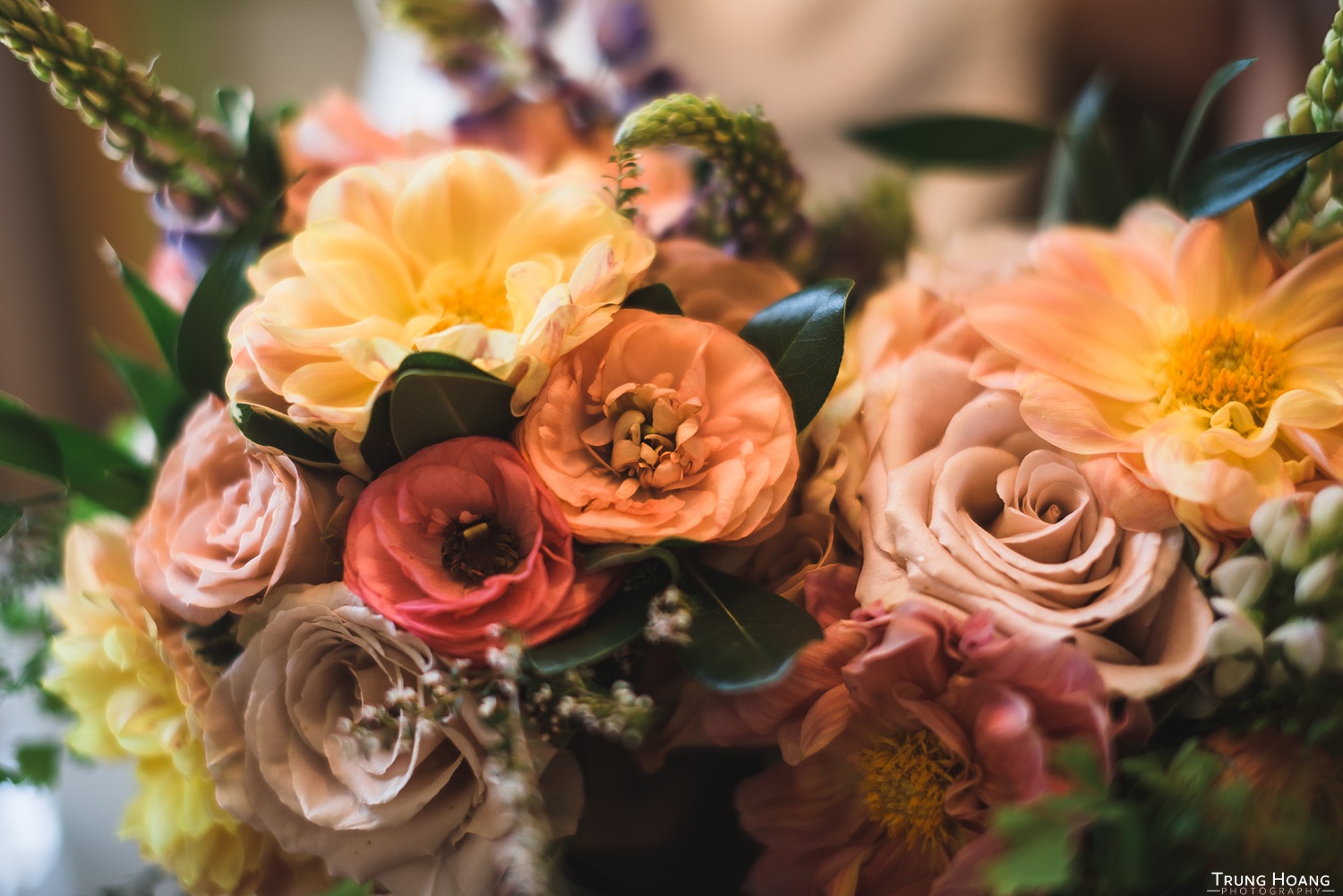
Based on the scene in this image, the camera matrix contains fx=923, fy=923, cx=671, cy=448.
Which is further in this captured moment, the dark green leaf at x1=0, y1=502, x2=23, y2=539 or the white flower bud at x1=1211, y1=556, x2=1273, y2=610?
the dark green leaf at x1=0, y1=502, x2=23, y2=539

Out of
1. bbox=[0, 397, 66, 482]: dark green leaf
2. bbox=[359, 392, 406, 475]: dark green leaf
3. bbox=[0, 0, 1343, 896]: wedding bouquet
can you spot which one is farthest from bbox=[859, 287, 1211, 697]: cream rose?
bbox=[0, 397, 66, 482]: dark green leaf

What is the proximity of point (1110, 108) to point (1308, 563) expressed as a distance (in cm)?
126

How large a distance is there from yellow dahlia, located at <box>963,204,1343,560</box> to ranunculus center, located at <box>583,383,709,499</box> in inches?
5.7

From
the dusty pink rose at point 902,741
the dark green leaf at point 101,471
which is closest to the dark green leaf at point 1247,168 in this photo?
the dusty pink rose at point 902,741

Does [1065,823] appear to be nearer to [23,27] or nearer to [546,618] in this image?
[546,618]

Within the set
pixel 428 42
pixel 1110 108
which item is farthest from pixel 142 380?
pixel 1110 108

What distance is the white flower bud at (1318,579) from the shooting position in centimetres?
34

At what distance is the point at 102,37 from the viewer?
5.30ft

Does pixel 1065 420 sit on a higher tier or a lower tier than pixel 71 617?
higher

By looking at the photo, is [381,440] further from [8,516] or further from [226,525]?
[8,516]

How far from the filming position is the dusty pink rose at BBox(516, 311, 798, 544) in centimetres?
38

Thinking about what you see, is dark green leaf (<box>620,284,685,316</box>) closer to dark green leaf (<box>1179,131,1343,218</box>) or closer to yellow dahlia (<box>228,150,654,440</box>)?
yellow dahlia (<box>228,150,654,440</box>)

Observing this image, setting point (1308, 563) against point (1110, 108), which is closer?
point (1308, 563)

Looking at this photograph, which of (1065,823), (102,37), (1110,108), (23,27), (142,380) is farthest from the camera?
(102,37)
